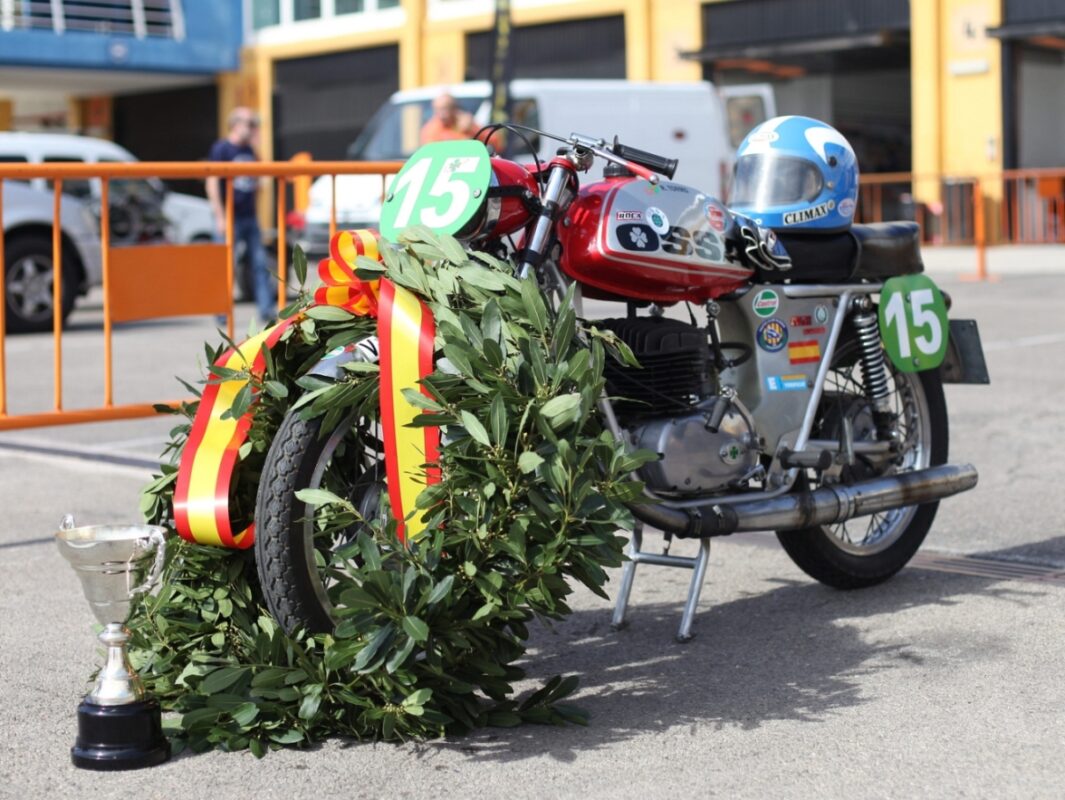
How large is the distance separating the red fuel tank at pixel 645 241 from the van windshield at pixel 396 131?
1563 centimetres

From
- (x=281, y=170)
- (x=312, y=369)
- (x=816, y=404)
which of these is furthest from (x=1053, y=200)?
(x=312, y=369)

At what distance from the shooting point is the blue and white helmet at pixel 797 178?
5.02 metres

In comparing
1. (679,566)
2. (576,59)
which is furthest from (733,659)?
(576,59)

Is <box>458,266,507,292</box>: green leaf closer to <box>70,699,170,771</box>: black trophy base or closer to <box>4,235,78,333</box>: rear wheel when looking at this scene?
<box>70,699,170,771</box>: black trophy base

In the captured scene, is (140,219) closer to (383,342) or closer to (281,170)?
(281,170)

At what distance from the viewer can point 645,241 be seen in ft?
14.4

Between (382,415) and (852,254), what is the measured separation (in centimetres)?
192

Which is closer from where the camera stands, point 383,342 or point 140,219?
point 383,342

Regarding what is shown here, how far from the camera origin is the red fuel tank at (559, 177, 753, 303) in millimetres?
4355

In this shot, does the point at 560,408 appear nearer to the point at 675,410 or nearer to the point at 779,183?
the point at 675,410

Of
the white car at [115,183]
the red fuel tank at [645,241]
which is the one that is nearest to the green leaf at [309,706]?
the red fuel tank at [645,241]

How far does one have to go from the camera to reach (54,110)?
4472cm

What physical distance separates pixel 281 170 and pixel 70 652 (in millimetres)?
3168

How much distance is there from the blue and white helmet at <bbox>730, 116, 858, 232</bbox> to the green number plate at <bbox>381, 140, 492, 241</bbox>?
3.83ft
